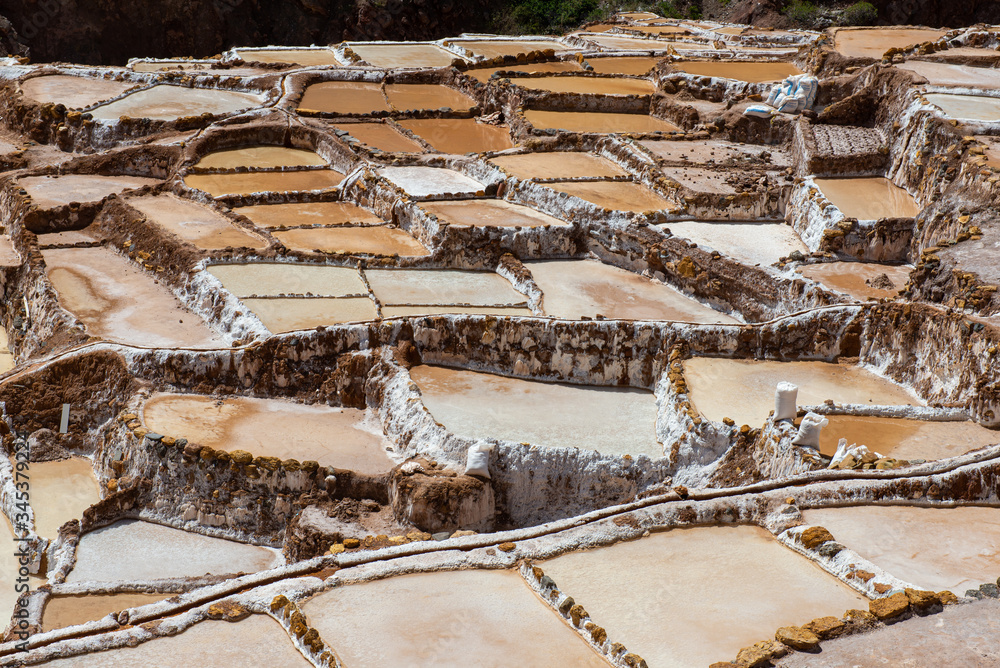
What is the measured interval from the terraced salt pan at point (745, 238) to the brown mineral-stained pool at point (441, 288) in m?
3.21

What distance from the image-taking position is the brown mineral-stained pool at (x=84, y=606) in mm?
10367

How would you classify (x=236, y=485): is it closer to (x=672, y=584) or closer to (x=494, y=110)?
(x=672, y=584)

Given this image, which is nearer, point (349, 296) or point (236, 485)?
point (236, 485)

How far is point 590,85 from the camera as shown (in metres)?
24.3

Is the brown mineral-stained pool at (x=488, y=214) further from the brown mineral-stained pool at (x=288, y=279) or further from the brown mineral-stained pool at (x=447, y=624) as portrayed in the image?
the brown mineral-stained pool at (x=447, y=624)

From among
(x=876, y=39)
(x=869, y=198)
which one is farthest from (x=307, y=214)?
(x=876, y=39)

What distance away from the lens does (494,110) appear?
927 inches

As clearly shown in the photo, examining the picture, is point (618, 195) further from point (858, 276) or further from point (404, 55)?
point (404, 55)

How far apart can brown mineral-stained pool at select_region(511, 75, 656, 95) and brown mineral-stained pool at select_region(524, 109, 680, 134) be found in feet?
2.23

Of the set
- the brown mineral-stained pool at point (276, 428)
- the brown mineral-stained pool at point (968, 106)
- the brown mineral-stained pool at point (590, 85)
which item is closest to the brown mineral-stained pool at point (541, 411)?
the brown mineral-stained pool at point (276, 428)

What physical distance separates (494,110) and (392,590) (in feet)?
55.7

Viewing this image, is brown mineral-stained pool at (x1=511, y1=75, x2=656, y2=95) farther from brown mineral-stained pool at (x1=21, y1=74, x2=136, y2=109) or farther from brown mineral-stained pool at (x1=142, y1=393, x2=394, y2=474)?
brown mineral-stained pool at (x1=142, y1=393, x2=394, y2=474)

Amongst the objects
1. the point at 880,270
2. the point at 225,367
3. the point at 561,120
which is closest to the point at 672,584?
the point at 225,367

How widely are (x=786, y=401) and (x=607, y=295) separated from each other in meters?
5.56
